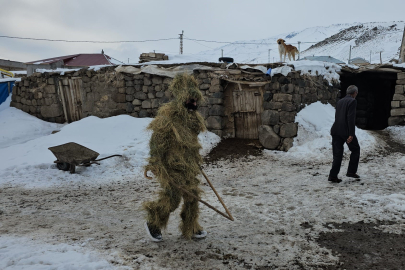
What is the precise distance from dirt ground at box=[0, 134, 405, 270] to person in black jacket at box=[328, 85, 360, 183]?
309 mm

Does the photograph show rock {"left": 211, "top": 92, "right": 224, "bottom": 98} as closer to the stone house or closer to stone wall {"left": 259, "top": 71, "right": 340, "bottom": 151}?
the stone house

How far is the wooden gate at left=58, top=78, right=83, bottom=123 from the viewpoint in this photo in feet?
35.8

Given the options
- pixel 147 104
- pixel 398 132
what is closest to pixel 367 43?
pixel 398 132

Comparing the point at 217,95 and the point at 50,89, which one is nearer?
the point at 217,95

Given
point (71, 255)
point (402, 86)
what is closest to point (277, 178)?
point (71, 255)

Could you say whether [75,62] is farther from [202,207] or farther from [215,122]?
[202,207]

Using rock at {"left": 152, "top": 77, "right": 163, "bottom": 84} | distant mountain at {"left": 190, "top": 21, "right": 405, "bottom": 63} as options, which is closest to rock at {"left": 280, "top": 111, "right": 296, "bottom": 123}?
rock at {"left": 152, "top": 77, "right": 163, "bottom": 84}

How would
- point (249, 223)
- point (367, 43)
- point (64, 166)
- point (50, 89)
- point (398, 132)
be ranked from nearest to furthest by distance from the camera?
point (249, 223)
point (64, 166)
point (398, 132)
point (50, 89)
point (367, 43)

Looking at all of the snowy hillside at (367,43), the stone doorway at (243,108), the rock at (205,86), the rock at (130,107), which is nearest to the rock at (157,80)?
the rock at (130,107)

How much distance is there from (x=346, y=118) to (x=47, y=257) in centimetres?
492

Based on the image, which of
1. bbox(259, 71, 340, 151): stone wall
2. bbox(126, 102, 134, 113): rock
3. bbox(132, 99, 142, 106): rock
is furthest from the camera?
bbox(126, 102, 134, 113): rock

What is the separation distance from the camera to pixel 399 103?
9508 mm

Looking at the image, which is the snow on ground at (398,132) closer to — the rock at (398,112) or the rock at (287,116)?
the rock at (398,112)

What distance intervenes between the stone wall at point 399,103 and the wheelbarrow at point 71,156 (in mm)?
8914
